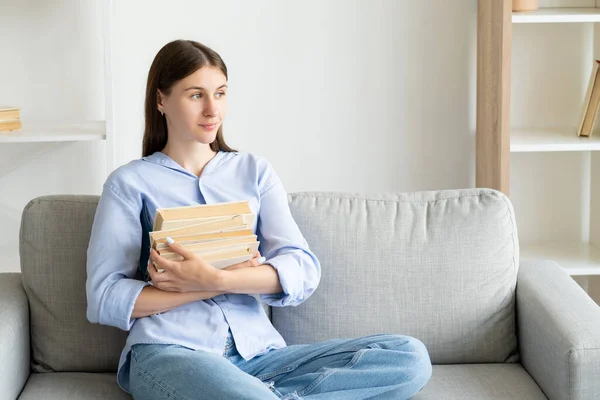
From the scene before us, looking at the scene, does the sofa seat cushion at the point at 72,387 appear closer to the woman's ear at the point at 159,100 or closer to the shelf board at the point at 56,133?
the woman's ear at the point at 159,100

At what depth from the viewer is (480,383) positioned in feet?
6.52

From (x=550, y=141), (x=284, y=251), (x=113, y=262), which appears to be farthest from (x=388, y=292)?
(x=550, y=141)

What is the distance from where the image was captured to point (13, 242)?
123 inches

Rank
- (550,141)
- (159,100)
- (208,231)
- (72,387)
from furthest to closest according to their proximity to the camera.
A: (550,141) < (159,100) < (72,387) < (208,231)

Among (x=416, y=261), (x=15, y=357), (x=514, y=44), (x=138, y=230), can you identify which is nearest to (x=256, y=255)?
(x=138, y=230)

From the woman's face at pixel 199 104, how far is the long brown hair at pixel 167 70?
2 centimetres

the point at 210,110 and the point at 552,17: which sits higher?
the point at 552,17

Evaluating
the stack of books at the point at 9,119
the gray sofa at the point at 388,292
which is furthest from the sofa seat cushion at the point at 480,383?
the stack of books at the point at 9,119

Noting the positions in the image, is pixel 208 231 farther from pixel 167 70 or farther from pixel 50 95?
pixel 50 95

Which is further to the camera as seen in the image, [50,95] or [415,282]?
[50,95]

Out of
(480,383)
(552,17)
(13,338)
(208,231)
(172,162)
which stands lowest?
(480,383)

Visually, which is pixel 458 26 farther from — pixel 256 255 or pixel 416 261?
pixel 256 255

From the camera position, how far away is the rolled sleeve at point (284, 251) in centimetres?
197

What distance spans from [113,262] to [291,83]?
135 cm
